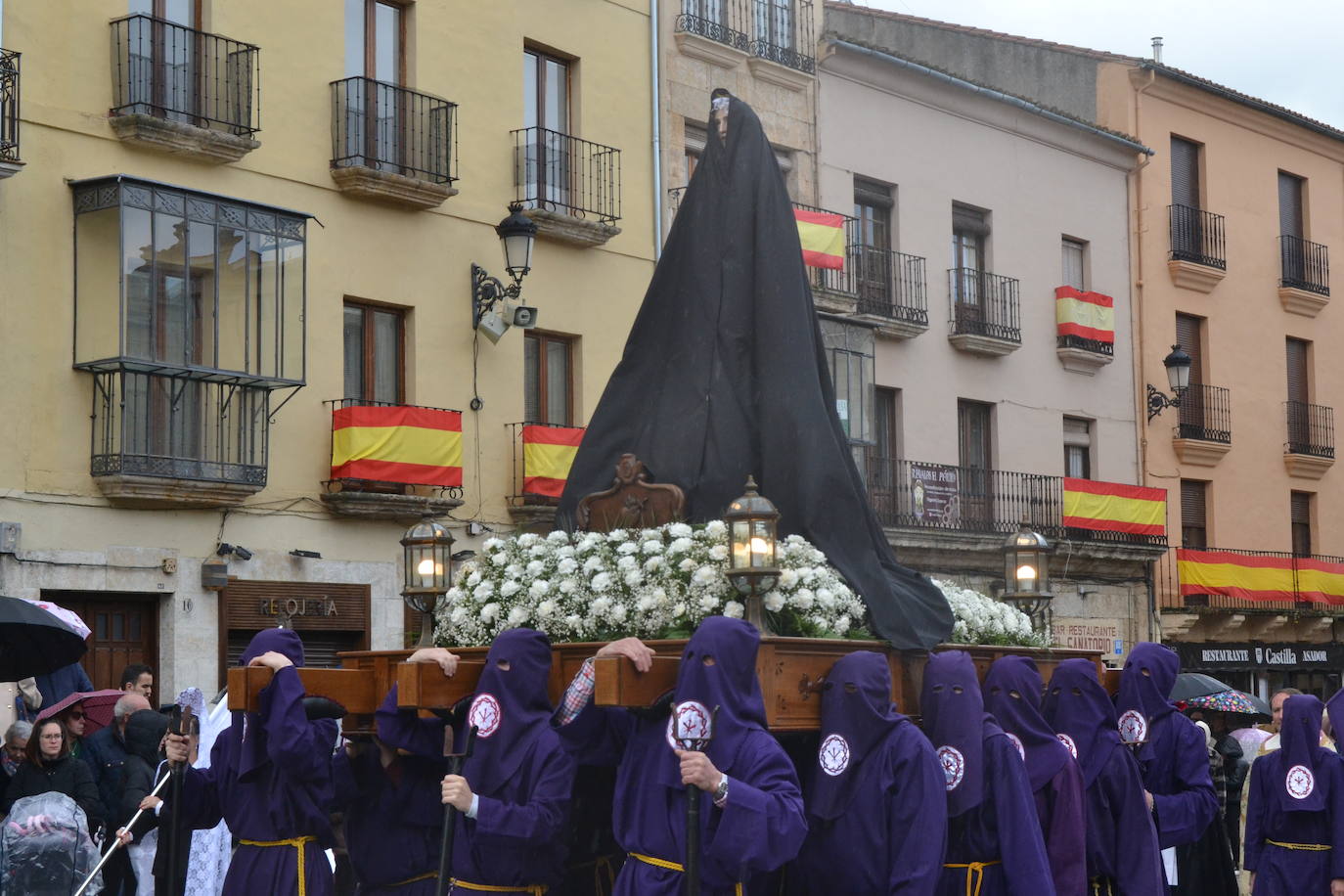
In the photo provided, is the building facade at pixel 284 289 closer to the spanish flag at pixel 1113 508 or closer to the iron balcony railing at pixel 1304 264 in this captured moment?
Answer: the spanish flag at pixel 1113 508

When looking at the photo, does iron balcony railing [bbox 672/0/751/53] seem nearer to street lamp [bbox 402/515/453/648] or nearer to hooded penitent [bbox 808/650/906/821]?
street lamp [bbox 402/515/453/648]

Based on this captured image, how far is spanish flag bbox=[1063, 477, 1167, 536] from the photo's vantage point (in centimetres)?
2669

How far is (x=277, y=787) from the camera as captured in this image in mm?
7367

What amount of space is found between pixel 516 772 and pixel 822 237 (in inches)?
669

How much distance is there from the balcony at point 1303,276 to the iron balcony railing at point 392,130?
17.4m

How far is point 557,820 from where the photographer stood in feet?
21.3

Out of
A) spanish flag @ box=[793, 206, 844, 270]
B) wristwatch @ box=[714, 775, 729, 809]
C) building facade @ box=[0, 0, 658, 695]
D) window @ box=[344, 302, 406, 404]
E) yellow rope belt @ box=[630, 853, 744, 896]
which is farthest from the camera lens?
spanish flag @ box=[793, 206, 844, 270]

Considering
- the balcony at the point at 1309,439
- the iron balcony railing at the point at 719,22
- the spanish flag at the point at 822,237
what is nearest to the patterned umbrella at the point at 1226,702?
the spanish flag at the point at 822,237

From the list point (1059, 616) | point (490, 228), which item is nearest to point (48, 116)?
point (490, 228)

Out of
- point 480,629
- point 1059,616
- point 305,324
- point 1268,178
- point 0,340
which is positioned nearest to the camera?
point 480,629

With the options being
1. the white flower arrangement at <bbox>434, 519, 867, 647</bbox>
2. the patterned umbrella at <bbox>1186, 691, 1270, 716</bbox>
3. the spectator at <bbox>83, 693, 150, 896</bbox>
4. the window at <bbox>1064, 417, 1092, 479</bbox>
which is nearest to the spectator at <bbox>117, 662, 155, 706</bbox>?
the spectator at <bbox>83, 693, 150, 896</bbox>

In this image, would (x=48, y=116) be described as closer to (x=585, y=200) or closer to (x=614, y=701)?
(x=585, y=200)

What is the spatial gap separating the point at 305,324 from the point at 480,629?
10665mm

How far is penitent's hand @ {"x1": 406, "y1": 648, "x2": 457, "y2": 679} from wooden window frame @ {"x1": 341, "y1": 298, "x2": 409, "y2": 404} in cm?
1175
